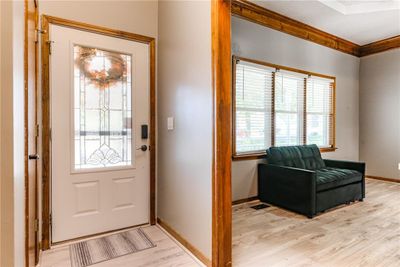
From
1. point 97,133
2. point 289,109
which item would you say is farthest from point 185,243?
point 289,109

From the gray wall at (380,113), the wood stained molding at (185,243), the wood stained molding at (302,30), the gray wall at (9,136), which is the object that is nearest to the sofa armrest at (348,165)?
the gray wall at (380,113)

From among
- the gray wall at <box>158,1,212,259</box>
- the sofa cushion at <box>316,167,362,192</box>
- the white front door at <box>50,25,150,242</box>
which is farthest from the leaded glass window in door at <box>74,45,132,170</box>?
the sofa cushion at <box>316,167,362,192</box>

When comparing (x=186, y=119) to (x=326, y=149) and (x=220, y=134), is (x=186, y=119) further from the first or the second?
(x=326, y=149)

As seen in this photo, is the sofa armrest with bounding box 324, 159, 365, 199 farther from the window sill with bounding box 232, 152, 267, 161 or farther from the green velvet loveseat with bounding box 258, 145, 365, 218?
the window sill with bounding box 232, 152, 267, 161

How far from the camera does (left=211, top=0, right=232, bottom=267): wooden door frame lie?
6.12 feet

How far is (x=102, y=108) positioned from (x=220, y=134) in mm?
1366

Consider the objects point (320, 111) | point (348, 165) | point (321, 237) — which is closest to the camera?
point (321, 237)

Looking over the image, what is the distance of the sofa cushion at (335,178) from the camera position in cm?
317

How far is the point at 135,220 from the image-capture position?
8.98 ft

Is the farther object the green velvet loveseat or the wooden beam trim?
the wooden beam trim

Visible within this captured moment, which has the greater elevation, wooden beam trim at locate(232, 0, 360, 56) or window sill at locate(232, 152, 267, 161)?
wooden beam trim at locate(232, 0, 360, 56)

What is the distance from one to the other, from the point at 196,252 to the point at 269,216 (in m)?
1.38

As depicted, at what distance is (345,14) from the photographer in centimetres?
386

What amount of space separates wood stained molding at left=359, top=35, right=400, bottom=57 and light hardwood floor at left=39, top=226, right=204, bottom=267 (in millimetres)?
5596
